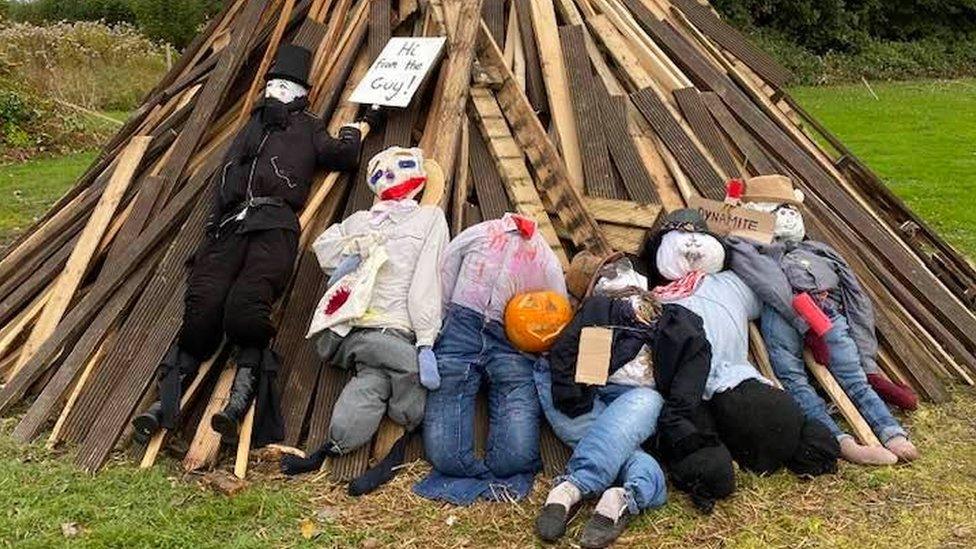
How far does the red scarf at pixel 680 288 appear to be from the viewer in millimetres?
5590

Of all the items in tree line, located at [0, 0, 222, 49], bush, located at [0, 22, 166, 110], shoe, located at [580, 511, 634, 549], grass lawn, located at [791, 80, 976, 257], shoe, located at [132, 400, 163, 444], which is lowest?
grass lawn, located at [791, 80, 976, 257]

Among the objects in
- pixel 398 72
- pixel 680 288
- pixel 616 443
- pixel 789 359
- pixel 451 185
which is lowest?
pixel 789 359

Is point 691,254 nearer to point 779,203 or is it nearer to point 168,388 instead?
point 779,203

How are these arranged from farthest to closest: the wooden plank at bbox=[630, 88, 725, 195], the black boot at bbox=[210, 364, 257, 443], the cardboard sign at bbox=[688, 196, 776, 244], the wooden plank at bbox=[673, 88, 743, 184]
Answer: the wooden plank at bbox=[673, 88, 743, 184], the wooden plank at bbox=[630, 88, 725, 195], the cardboard sign at bbox=[688, 196, 776, 244], the black boot at bbox=[210, 364, 257, 443]

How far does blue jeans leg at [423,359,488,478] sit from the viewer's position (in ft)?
16.5

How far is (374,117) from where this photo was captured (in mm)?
6449

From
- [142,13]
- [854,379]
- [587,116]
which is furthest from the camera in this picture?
[142,13]

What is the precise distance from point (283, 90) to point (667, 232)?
8.98 ft

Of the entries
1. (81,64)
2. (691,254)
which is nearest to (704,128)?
(691,254)

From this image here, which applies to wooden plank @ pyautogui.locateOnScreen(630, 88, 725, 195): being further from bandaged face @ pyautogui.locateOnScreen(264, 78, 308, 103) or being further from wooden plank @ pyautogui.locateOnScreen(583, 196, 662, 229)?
bandaged face @ pyautogui.locateOnScreen(264, 78, 308, 103)

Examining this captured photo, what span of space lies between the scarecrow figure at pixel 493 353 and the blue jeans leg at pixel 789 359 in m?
1.32

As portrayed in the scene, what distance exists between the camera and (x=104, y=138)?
18.7 m

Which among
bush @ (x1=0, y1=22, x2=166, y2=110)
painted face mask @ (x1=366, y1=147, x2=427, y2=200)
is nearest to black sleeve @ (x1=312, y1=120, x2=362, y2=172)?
painted face mask @ (x1=366, y1=147, x2=427, y2=200)

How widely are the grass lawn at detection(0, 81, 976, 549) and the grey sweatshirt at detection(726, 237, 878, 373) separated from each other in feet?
2.10
